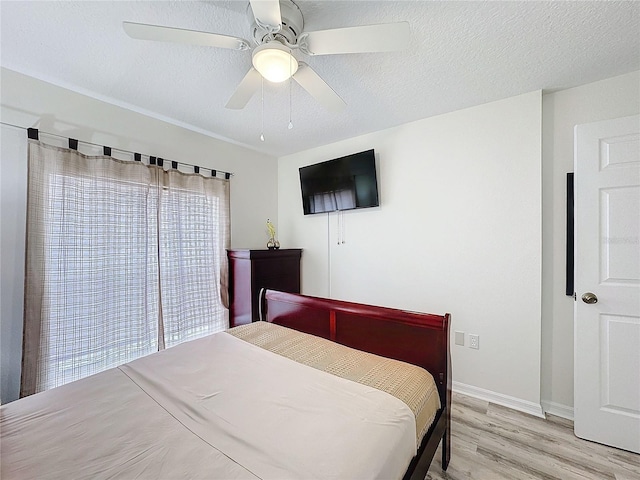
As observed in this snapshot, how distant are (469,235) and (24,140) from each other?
3510mm

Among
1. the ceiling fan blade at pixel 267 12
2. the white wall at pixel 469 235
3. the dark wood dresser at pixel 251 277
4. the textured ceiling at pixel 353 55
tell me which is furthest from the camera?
the dark wood dresser at pixel 251 277

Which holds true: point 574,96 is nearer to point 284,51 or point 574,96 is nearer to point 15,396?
point 284,51

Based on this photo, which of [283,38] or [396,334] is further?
[396,334]

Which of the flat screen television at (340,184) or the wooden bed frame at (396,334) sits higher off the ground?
the flat screen television at (340,184)

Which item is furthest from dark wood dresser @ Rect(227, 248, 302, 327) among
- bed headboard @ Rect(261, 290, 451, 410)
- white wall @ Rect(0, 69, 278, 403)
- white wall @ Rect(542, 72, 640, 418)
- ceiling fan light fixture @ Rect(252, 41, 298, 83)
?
white wall @ Rect(542, 72, 640, 418)

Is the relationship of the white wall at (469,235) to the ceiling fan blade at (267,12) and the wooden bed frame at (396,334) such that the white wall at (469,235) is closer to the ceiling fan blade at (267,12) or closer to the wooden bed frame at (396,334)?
the wooden bed frame at (396,334)

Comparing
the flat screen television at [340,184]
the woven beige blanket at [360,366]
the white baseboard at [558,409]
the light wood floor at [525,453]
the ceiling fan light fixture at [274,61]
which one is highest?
the ceiling fan light fixture at [274,61]

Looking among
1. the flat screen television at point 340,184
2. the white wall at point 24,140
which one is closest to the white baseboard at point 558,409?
the flat screen television at point 340,184

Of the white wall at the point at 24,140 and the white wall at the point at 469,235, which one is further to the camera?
the white wall at the point at 469,235

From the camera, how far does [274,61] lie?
1.33 m

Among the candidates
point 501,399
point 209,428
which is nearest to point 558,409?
point 501,399

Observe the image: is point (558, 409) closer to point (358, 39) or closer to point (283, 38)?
point (358, 39)

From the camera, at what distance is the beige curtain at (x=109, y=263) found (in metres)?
1.88

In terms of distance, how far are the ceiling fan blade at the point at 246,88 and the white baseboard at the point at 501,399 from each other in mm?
2870
